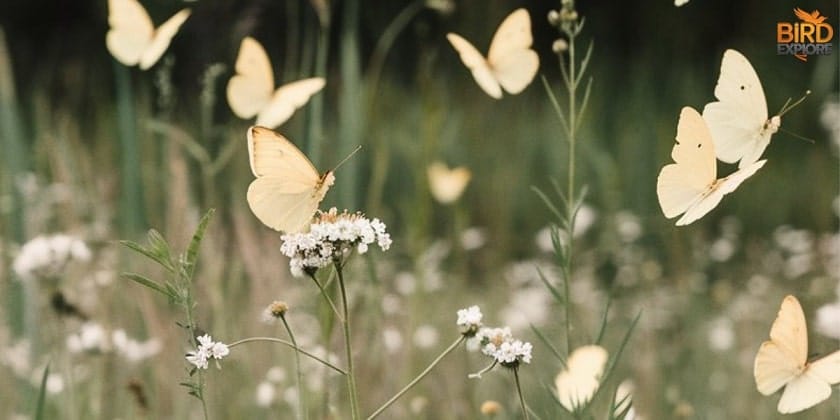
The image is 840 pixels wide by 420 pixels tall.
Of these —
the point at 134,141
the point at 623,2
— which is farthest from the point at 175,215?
the point at 623,2

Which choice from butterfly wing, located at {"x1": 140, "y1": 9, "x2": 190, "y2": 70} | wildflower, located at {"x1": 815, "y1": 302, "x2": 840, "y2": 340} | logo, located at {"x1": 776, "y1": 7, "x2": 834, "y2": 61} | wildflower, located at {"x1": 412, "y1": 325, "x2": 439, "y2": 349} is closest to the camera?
butterfly wing, located at {"x1": 140, "y1": 9, "x2": 190, "y2": 70}

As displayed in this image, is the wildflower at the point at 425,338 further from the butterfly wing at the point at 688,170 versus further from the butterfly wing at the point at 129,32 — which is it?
the butterfly wing at the point at 688,170

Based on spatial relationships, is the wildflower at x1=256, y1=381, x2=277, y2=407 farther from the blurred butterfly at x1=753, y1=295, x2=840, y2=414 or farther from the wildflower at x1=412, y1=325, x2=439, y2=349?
the blurred butterfly at x1=753, y1=295, x2=840, y2=414

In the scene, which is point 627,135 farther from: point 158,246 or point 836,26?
point 158,246

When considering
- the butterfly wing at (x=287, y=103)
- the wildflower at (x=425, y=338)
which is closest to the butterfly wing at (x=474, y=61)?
the butterfly wing at (x=287, y=103)

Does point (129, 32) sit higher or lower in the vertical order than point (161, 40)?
higher

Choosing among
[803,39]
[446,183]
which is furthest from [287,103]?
[446,183]

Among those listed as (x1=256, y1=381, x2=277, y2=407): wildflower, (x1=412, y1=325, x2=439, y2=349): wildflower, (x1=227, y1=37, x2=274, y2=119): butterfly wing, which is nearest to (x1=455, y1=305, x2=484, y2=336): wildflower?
(x1=227, y1=37, x2=274, y2=119): butterfly wing

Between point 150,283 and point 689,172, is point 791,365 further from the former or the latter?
point 150,283
